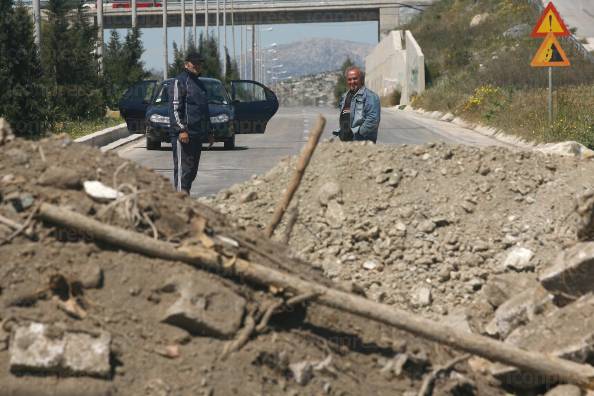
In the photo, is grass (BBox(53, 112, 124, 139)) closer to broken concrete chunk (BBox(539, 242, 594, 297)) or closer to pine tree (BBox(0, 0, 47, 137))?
pine tree (BBox(0, 0, 47, 137))

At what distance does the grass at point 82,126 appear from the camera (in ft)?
91.5

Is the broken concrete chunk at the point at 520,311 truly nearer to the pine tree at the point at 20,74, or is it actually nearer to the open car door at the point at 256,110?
the pine tree at the point at 20,74

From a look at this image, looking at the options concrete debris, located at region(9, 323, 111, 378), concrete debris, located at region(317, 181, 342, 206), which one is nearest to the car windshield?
concrete debris, located at region(317, 181, 342, 206)

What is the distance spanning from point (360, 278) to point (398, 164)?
1.77m

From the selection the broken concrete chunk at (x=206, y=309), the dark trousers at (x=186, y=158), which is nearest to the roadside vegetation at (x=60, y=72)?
the dark trousers at (x=186, y=158)

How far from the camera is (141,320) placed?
5.04 m

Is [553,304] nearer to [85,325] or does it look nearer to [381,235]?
[381,235]

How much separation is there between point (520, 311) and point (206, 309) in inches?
108

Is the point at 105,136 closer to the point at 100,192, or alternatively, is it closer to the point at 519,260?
the point at 519,260

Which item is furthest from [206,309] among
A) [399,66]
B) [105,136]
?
[399,66]

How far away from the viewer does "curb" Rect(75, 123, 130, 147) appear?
2427 cm

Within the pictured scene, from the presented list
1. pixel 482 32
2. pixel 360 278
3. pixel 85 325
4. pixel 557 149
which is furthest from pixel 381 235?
pixel 482 32

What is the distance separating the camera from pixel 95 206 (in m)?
5.49

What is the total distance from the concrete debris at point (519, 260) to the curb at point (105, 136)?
1564 centimetres
